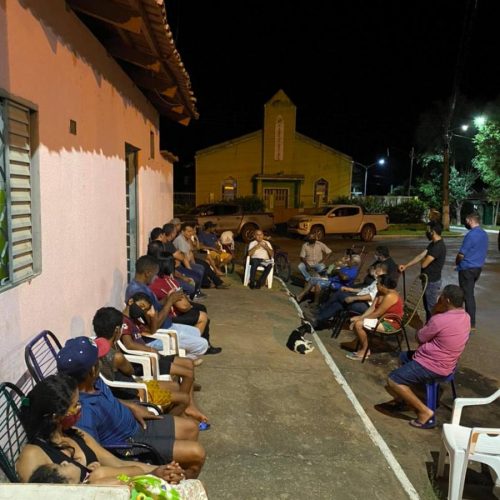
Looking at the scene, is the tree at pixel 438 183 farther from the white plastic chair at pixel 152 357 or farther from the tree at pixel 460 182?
the white plastic chair at pixel 152 357

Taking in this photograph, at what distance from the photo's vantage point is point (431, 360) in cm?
421

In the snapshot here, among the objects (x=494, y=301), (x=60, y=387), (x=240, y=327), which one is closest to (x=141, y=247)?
(x=240, y=327)

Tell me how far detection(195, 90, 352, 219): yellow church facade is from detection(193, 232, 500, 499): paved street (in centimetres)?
2072

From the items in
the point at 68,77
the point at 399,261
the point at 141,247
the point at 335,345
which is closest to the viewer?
the point at 68,77

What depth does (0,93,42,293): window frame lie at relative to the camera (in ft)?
9.86

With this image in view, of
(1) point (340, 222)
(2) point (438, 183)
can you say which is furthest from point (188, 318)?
(2) point (438, 183)

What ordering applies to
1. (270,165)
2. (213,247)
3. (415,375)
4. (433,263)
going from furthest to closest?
(270,165) → (213,247) → (433,263) → (415,375)

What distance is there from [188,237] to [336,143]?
34.8 meters

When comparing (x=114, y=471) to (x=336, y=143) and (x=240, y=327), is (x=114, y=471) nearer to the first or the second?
(x=240, y=327)

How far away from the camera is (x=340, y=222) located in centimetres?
2092

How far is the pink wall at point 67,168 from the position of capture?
3092 millimetres

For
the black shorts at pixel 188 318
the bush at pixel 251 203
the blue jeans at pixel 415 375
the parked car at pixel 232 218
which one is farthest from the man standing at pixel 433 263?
the bush at pixel 251 203

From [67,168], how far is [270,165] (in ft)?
78.1

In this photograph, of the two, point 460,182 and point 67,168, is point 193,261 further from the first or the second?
point 460,182
